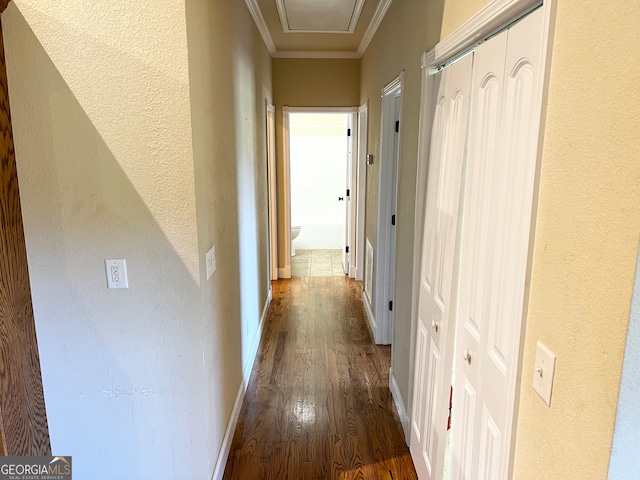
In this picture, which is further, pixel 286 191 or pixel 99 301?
pixel 286 191

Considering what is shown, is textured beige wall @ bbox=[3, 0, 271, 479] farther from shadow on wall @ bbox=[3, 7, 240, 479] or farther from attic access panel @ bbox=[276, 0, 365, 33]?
attic access panel @ bbox=[276, 0, 365, 33]

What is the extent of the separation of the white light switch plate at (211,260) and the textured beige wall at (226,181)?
0.04 metres

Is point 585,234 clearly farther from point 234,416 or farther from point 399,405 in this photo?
point 234,416

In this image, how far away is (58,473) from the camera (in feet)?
5.12

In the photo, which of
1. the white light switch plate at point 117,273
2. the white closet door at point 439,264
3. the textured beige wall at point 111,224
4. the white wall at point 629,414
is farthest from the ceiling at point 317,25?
the white wall at point 629,414

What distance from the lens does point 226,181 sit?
217cm

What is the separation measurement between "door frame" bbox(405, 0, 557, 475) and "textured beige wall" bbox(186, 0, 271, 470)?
944 mm

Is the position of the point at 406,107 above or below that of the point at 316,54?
below

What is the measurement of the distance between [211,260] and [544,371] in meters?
1.34

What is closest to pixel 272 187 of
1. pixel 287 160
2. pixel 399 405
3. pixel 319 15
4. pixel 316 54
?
pixel 287 160

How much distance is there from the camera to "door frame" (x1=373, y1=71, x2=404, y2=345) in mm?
3039

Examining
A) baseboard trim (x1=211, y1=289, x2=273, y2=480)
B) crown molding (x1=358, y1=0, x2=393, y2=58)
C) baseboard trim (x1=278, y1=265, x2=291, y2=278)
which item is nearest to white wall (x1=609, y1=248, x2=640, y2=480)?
baseboard trim (x1=211, y1=289, x2=273, y2=480)

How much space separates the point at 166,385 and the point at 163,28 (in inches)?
53.8

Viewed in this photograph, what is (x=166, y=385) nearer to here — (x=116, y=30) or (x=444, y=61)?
(x=116, y=30)
